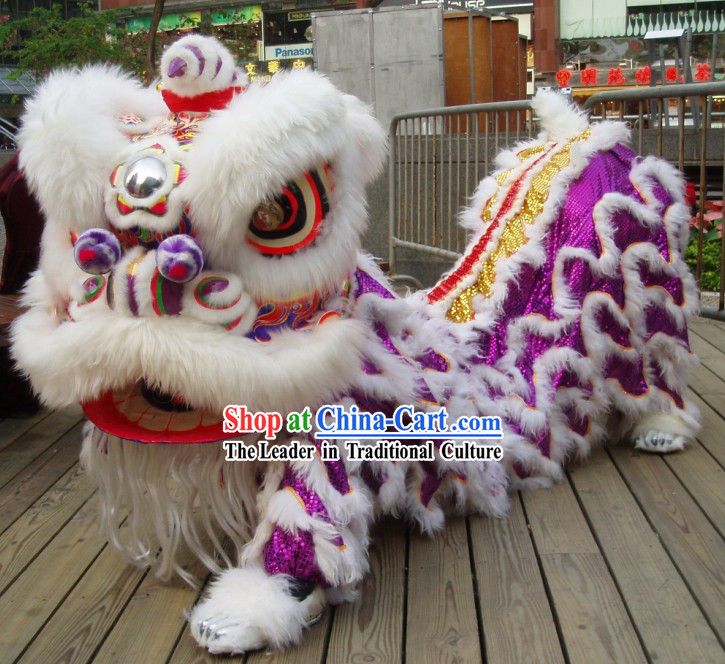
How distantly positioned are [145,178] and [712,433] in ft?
7.00

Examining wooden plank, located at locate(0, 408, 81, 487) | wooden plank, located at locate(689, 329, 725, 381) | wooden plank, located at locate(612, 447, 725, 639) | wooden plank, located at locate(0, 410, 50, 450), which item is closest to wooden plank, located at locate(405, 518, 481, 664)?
wooden plank, located at locate(612, 447, 725, 639)

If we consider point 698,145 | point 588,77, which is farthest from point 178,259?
point 588,77

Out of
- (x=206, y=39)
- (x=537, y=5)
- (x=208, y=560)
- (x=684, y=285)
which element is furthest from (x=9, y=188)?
(x=537, y=5)

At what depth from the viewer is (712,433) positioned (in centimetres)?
321

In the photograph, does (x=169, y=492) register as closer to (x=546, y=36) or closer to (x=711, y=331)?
(x=711, y=331)

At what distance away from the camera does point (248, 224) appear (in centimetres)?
197

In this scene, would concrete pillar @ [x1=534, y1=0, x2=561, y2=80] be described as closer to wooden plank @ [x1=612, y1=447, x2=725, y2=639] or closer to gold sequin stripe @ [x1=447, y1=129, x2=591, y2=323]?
gold sequin stripe @ [x1=447, y1=129, x2=591, y2=323]

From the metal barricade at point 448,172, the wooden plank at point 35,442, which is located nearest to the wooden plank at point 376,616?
the wooden plank at point 35,442

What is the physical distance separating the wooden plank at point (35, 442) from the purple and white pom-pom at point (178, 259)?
4.80ft

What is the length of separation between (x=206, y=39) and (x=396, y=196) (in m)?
4.08

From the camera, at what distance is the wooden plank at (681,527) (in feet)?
6.95

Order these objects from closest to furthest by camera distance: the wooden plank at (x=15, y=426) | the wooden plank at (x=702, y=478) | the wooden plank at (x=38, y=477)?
the wooden plank at (x=702, y=478), the wooden plank at (x=38, y=477), the wooden plank at (x=15, y=426)

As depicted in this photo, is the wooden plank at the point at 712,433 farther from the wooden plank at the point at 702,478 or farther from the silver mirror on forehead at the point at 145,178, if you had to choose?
the silver mirror on forehead at the point at 145,178

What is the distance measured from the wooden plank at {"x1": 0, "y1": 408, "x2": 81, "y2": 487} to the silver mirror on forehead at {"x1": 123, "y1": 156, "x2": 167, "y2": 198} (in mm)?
1447
